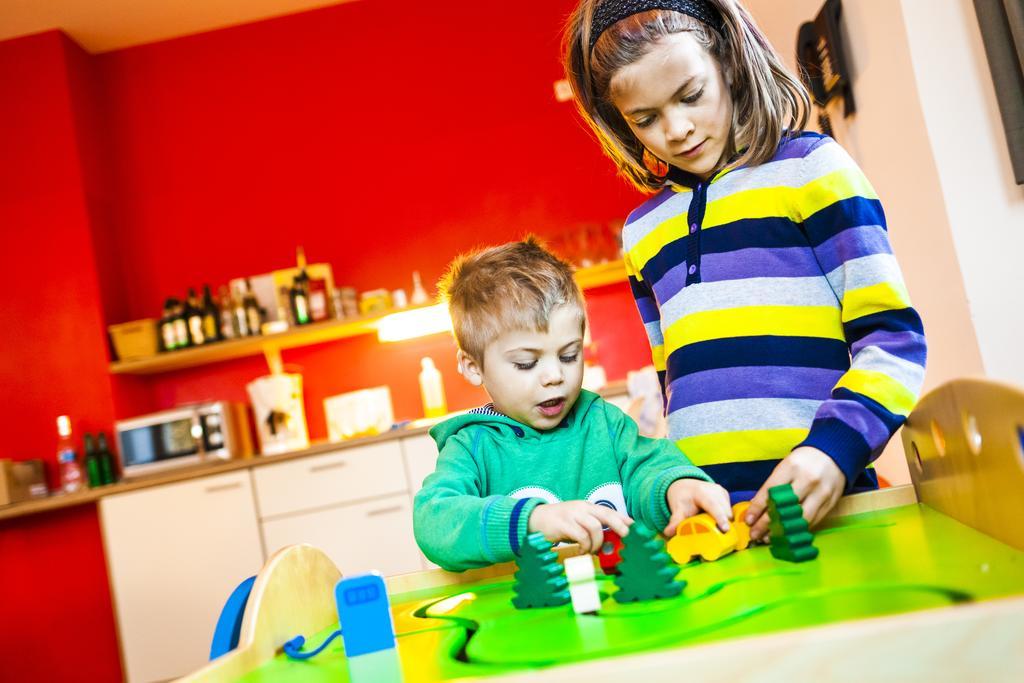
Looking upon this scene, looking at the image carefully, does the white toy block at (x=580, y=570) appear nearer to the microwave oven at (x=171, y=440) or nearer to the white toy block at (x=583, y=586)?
the white toy block at (x=583, y=586)

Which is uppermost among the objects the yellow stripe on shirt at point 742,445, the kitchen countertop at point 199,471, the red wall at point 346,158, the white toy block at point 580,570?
the red wall at point 346,158

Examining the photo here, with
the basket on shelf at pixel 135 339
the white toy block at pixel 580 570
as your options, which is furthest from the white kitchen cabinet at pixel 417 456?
the white toy block at pixel 580 570

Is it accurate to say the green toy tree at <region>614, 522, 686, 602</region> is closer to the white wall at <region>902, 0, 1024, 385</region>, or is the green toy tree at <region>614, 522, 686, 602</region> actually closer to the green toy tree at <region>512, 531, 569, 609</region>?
the green toy tree at <region>512, 531, 569, 609</region>

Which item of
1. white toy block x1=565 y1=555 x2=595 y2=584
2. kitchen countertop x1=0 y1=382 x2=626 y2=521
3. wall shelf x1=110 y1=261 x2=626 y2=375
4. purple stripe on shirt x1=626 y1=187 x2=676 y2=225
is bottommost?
white toy block x1=565 y1=555 x2=595 y2=584

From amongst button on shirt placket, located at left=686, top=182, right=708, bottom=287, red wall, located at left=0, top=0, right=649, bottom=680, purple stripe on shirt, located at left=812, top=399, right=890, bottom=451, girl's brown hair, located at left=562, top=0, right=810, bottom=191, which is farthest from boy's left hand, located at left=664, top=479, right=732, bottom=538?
red wall, located at left=0, top=0, right=649, bottom=680

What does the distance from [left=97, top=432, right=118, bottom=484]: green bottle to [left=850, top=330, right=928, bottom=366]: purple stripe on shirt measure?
3642mm

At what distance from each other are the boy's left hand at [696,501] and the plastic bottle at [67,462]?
3552 mm

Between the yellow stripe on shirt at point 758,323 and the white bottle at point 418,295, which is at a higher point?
the white bottle at point 418,295

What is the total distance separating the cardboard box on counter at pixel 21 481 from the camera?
3785 millimetres

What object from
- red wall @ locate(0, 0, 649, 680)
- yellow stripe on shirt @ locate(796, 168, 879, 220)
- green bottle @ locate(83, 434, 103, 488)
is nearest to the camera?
Result: yellow stripe on shirt @ locate(796, 168, 879, 220)

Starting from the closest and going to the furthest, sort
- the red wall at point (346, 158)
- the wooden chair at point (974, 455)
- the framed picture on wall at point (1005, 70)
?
the wooden chair at point (974, 455) → the framed picture on wall at point (1005, 70) → the red wall at point (346, 158)

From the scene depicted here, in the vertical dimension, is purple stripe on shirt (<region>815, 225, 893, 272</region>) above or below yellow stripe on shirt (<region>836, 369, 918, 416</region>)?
above

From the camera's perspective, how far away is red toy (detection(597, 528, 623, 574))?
91 cm

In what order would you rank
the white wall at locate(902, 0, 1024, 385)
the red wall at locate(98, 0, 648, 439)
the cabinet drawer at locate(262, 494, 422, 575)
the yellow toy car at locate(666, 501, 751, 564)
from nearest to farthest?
the yellow toy car at locate(666, 501, 751, 564) < the white wall at locate(902, 0, 1024, 385) < the cabinet drawer at locate(262, 494, 422, 575) < the red wall at locate(98, 0, 648, 439)
